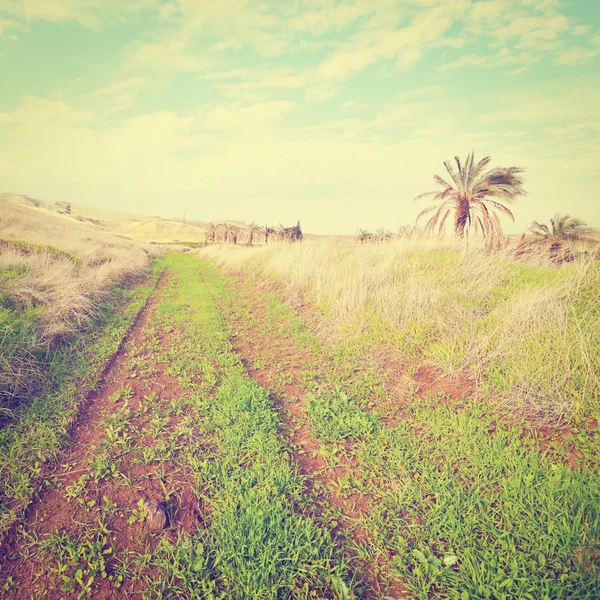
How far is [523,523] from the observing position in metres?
2.27

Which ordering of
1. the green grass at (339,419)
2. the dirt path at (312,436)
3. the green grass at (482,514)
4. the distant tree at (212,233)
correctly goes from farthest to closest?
1. the distant tree at (212,233)
2. the green grass at (339,419)
3. the dirt path at (312,436)
4. the green grass at (482,514)

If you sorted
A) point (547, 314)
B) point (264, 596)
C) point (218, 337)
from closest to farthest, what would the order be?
point (264, 596), point (547, 314), point (218, 337)

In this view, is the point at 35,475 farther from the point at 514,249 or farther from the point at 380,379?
the point at 514,249

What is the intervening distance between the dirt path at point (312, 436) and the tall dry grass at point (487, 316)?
1.10 metres

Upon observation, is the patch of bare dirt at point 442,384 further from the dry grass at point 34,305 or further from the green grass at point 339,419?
the dry grass at point 34,305

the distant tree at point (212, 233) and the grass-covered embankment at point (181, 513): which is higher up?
the distant tree at point (212, 233)

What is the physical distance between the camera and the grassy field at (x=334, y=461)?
205 centimetres

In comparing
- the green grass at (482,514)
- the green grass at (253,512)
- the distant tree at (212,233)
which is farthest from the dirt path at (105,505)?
the distant tree at (212,233)

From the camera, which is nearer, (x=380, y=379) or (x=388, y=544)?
(x=388, y=544)

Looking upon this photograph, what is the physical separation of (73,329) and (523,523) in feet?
24.4

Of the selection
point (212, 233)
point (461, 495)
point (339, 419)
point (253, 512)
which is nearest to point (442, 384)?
point (339, 419)

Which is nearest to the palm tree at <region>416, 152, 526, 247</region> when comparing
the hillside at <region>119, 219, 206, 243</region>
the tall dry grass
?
the tall dry grass

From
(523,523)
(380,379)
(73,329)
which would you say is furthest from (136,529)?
(73,329)

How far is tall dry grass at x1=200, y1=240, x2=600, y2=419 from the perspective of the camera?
348 centimetres
